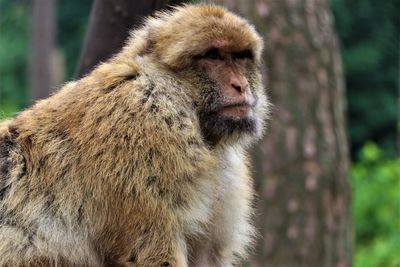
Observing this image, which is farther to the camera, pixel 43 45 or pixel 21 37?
pixel 21 37

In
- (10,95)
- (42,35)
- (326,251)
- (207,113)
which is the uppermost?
(207,113)

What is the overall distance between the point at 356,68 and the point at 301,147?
16190 mm

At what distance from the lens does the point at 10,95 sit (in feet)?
89.7

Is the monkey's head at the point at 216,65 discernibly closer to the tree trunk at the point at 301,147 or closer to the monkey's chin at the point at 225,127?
the monkey's chin at the point at 225,127

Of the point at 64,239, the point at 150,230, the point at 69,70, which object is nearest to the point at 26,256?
the point at 64,239

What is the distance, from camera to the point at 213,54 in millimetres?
4672

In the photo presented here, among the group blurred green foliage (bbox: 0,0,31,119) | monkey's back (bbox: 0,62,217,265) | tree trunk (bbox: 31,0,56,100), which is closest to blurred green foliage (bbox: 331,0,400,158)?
tree trunk (bbox: 31,0,56,100)

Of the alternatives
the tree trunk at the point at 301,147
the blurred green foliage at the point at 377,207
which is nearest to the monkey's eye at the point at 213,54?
the tree trunk at the point at 301,147

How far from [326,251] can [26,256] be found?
4203mm

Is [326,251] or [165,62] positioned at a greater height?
[165,62]

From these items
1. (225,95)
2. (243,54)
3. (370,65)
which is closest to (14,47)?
(370,65)

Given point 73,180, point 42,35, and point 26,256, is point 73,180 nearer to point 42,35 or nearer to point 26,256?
point 26,256

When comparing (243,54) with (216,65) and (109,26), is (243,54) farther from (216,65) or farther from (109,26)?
(109,26)

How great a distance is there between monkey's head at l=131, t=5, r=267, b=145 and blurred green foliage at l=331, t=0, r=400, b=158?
19541mm
